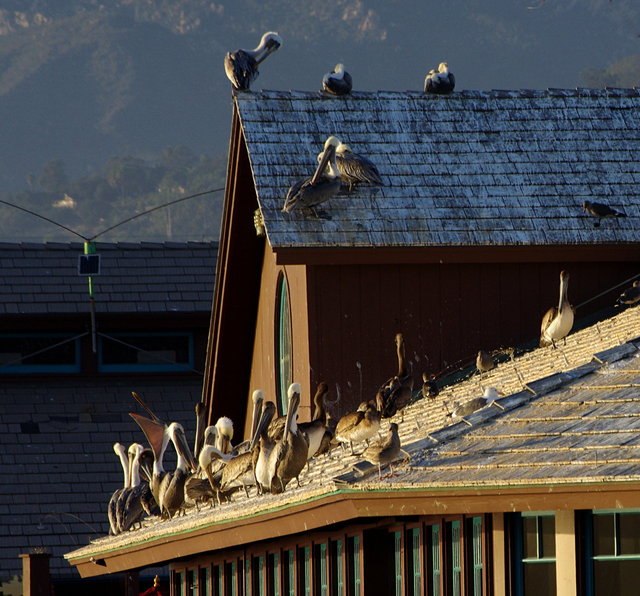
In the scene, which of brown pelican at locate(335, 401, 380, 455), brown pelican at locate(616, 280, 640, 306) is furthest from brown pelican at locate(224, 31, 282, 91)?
brown pelican at locate(335, 401, 380, 455)

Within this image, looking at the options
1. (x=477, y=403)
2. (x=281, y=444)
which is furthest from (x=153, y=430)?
(x=477, y=403)

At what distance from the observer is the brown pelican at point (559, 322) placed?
60.8 feet

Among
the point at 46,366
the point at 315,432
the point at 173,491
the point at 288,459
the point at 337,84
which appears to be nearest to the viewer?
the point at 288,459

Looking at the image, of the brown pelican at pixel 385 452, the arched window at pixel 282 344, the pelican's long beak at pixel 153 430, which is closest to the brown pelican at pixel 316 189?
the arched window at pixel 282 344

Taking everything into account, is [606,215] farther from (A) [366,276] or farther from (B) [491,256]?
(A) [366,276]

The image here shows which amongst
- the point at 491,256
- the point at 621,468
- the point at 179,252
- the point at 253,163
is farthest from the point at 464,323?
the point at 179,252

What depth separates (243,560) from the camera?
18531 mm

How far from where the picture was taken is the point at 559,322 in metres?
18.6

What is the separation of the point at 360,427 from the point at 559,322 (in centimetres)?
311

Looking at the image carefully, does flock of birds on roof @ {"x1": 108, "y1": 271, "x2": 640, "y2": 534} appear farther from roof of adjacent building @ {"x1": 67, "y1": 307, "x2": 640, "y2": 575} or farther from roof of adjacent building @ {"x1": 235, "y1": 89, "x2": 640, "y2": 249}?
roof of adjacent building @ {"x1": 235, "y1": 89, "x2": 640, "y2": 249}

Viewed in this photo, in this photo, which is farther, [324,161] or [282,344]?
[282,344]

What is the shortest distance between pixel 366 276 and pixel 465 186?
1545 mm

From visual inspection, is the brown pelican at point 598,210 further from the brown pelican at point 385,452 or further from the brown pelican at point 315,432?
the brown pelican at point 385,452

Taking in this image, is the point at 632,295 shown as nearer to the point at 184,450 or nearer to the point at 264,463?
the point at 264,463
